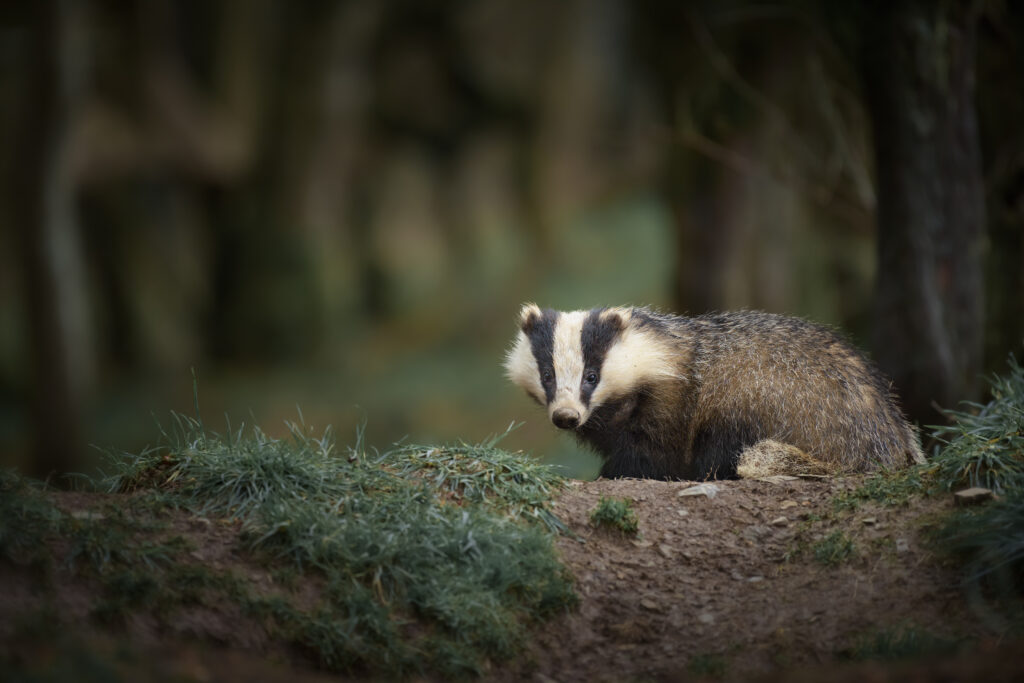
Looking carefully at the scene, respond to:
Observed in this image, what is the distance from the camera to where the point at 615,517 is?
Answer: 4.16 m

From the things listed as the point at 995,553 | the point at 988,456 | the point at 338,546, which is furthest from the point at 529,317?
the point at 995,553

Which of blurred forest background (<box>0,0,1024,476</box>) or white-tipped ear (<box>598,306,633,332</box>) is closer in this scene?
white-tipped ear (<box>598,306,633,332</box>)

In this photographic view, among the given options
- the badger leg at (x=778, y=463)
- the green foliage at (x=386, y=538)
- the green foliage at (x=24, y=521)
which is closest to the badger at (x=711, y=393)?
the badger leg at (x=778, y=463)

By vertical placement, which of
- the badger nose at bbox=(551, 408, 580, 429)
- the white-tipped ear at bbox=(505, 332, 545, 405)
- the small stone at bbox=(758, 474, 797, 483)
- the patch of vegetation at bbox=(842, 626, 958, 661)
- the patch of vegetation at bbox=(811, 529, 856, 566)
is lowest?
the patch of vegetation at bbox=(842, 626, 958, 661)

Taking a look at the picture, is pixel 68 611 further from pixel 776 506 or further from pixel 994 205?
pixel 994 205

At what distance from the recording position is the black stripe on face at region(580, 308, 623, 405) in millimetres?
5234

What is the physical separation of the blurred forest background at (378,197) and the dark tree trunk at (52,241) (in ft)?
0.11

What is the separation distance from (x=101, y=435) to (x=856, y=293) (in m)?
9.54

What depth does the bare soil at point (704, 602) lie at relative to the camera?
2.92 metres

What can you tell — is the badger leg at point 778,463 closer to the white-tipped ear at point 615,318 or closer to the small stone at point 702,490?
the small stone at point 702,490

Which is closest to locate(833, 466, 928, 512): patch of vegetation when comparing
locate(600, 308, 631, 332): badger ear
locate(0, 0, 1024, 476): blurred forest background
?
locate(600, 308, 631, 332): badger ear

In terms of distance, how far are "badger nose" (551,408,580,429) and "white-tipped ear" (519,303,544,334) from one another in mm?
700

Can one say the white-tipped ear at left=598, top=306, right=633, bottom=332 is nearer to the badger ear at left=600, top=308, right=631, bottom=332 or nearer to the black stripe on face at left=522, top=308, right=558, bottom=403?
the badger ear at left=600, top=308, right=631, bottom=332

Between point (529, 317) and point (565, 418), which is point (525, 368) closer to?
point (529, 317)
